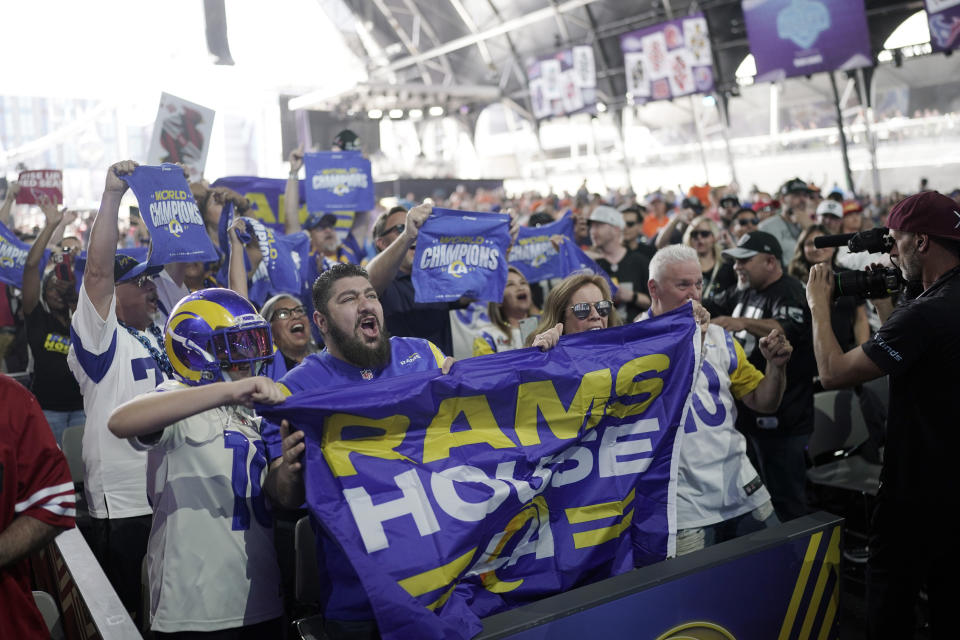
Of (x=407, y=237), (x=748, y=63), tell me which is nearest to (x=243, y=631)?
(x=407, y=237)

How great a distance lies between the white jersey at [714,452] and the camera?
3.26 m

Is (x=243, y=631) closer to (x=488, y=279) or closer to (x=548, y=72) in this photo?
(x=488, y=279)

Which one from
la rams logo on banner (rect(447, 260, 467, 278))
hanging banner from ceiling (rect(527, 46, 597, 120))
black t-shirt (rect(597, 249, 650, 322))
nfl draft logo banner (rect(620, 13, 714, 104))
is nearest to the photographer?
la rams logo on banner (rect(447, 260, 467, 278))

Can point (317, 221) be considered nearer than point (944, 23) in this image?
Yes

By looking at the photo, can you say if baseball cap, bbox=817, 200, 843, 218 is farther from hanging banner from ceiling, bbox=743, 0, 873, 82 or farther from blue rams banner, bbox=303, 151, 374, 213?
hanging banner from ceiling, bbox=743, 0, 873, 82

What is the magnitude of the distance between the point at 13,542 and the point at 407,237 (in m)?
2.63

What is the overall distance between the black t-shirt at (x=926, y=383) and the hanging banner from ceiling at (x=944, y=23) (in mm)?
16077

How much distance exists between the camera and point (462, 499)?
259 cm

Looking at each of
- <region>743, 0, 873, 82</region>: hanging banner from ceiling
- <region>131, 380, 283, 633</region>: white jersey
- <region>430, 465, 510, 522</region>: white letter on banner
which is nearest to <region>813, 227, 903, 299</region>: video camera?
<region>430, 465, 510, 522</region>: white letter on banner

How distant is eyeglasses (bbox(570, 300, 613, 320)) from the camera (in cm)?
366

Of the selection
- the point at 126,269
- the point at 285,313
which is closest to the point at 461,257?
the point at 285,313

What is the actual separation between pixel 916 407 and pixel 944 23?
53.7 ft

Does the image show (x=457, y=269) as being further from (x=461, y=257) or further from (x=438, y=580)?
(x=438, y=580)

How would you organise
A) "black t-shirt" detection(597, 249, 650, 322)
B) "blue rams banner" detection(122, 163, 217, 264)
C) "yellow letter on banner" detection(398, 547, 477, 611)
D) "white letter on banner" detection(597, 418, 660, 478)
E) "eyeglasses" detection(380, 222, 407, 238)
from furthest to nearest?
"black t-shirt" detection(597, 249, 650, 322)
"eyeglasses" detection(380, 222, 407, 238)
"blue rams banner" detection(122, 163, 217, 264)
"white letter on banner" detection(597, 418, 660, 478)
"yellow letter on banner" detection(398, 547, 477, 611)
